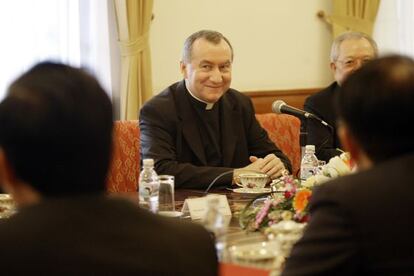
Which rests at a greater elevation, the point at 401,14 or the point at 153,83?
the point at 401,14

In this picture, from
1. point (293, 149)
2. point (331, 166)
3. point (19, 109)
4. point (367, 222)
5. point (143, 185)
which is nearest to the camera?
A: point (19, 109)

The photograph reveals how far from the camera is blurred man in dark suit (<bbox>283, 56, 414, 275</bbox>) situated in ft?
4.32

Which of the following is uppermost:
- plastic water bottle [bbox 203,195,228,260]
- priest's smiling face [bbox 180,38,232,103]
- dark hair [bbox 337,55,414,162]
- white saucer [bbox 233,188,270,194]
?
priest's smiling face [bbox 180,38,232,103]

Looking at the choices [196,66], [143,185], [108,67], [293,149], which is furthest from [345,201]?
[108,67]

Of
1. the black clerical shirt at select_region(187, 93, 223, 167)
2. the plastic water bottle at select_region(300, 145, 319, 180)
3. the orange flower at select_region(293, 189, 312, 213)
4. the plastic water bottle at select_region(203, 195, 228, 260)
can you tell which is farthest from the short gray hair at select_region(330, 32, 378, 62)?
the plastic water bottle at select_region(203, 195, 228, 260)

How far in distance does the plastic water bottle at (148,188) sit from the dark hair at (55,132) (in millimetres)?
1324

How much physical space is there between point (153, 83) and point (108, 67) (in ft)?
1.32

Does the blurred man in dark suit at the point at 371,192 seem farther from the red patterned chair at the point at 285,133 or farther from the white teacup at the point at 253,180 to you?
the red patterned chair at the point at 285,133

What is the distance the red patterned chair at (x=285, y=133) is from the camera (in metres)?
4.38

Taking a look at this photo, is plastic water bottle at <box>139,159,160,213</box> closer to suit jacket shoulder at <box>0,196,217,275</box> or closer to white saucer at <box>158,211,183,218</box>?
white saucer at <box>158,211,183,218</box>

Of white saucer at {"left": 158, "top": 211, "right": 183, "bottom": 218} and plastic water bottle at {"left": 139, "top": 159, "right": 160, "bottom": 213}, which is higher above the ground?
plastic water bottle at {"left": 139, "top": 159, "right": 160, "bottom": 213}

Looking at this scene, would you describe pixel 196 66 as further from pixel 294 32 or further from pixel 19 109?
pixel 19 109

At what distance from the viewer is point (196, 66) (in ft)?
11.8

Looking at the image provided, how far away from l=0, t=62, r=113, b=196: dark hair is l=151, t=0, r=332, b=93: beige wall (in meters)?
3.81
